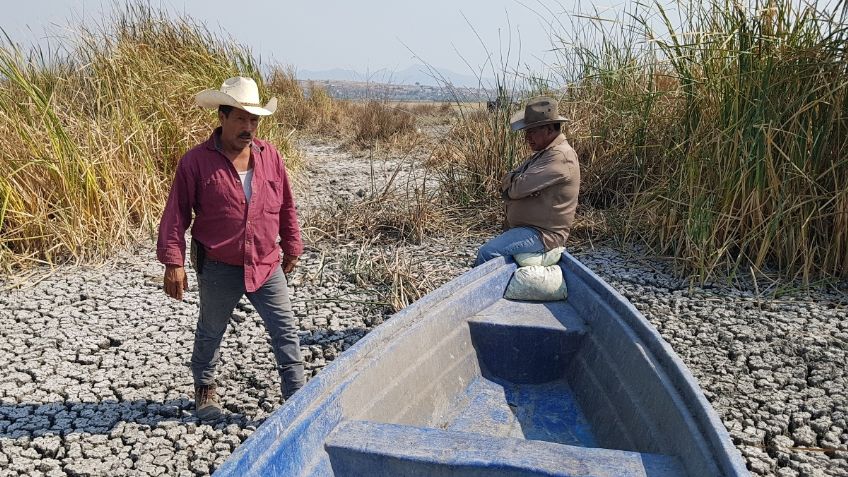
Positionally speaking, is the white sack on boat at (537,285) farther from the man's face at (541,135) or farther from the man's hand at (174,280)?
the man's hand at (174,280)

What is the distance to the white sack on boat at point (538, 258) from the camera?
359 centimetres

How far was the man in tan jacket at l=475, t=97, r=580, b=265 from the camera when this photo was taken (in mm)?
3541

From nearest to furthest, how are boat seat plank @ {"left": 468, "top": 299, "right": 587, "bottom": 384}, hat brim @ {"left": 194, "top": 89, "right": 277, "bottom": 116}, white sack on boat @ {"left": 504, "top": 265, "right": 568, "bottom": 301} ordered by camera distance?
hat brim @ {"left": 194, "top": 89, "right": 277, "bottom": 116} → boat seat plank @ {"left": 468, "top": 299, "right": 587, "bottom": 384} → white sack on boat @ {"left": 504, "top": 265, "right": 568, "bottom": 301}

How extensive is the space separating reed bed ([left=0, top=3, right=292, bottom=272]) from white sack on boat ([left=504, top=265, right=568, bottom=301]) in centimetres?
330

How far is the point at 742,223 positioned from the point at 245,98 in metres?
3.71

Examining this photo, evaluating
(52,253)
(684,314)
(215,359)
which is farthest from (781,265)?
(52,253)

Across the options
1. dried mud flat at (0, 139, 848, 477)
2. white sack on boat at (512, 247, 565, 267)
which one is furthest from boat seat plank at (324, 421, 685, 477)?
white sack on boat at (512, 247, 565, 267)

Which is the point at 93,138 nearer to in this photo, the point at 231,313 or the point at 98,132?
the point at 98,132

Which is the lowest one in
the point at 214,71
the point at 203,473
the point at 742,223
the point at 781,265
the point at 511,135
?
the point at 203,473

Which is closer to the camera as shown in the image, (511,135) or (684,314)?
(684,314)

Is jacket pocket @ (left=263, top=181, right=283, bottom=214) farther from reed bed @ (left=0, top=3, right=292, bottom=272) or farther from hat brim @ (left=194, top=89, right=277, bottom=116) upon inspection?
reed bed @ (left=0, top=3, right=292, bottom=272)

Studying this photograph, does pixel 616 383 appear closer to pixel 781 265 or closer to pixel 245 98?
pixel 245 98

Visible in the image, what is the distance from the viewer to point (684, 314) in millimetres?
4086

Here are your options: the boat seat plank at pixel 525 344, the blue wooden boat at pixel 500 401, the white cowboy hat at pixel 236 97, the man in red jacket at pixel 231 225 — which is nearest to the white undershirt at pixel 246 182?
the man in red jacket at pixel 231 225
